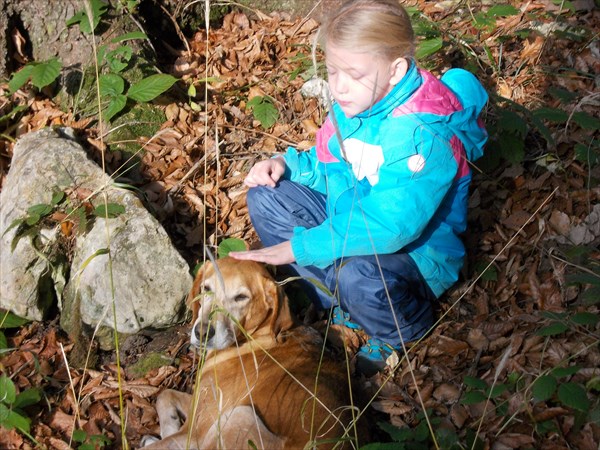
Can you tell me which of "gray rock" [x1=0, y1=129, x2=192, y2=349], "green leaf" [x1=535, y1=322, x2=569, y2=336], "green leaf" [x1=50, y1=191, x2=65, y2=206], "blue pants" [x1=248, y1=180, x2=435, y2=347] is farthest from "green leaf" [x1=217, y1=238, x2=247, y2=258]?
"green leaf" [x1=535, y1=322, x2=569, y2=336]

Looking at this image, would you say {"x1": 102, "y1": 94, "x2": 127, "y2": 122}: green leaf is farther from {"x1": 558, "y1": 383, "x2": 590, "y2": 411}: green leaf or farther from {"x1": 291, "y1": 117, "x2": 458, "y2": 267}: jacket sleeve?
{"x1": 558, "y1": 383, "x2": 590, "y2": 411}: green leaf

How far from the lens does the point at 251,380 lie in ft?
12.4

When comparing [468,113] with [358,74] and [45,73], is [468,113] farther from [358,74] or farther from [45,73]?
[45,73]

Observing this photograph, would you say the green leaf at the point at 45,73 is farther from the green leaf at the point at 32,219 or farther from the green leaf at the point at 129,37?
the green leaf at the point at 32,219

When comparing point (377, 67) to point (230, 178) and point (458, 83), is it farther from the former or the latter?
point (230, 178)

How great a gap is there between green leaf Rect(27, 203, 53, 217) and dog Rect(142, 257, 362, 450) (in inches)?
46.0

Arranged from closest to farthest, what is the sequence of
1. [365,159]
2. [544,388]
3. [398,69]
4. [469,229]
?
[544,388] < [398,69] < [365,159] < [469,229]

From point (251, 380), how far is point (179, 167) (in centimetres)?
212

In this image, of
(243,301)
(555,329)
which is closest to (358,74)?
(243,301)

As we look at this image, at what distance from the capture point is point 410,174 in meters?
3.51

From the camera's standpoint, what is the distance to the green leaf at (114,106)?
516cm

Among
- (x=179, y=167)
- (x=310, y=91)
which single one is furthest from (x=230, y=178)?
(x=310, y=91)

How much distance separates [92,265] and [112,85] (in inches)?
64.3

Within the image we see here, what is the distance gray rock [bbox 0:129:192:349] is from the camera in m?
4.27
